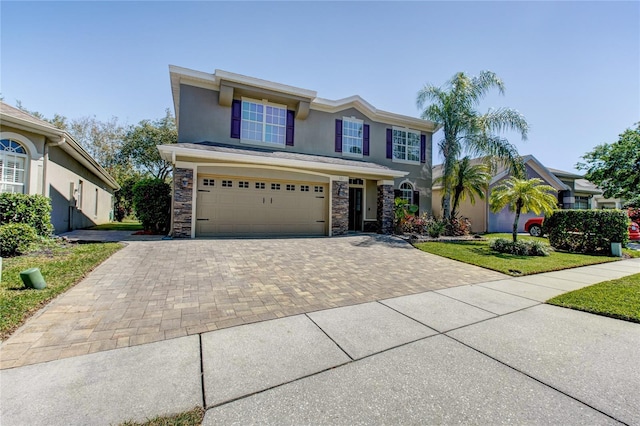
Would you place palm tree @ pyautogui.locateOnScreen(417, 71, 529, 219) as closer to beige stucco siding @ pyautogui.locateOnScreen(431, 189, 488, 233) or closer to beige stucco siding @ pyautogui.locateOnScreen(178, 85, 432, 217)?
beige stucco siding @ pyautogui.locateOnScreen(178, 85, 432, 217)

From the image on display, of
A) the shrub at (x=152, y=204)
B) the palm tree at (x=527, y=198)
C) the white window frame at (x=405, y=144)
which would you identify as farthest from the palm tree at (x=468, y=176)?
the shrub at (x=152, y=204)

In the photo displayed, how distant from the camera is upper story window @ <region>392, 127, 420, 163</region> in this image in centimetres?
1577

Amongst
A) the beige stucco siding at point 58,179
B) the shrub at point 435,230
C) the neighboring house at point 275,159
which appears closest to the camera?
the beige stucco siding at point 58,179

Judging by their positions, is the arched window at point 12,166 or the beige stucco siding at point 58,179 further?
the beige stucco siding at point 58,179

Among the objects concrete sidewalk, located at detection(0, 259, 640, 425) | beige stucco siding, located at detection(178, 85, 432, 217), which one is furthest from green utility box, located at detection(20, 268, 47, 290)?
beige stucco siding, located at detection(178, 85, 432, 217)

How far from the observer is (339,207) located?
12.5 m

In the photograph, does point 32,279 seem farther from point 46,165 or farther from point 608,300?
point 608,300

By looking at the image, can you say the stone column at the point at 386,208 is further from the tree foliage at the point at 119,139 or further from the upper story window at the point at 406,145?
the tree foliage at the point at 119,139

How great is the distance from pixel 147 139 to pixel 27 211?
19.4 meters

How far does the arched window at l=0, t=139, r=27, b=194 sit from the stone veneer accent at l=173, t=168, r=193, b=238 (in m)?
4.52

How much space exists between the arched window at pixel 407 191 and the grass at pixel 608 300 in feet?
33.8

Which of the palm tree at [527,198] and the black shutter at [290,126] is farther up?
the black shutter at [290,126]

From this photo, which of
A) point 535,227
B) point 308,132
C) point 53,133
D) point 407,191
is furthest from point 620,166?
point 53,133

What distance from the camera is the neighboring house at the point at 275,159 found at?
33.9 feet
